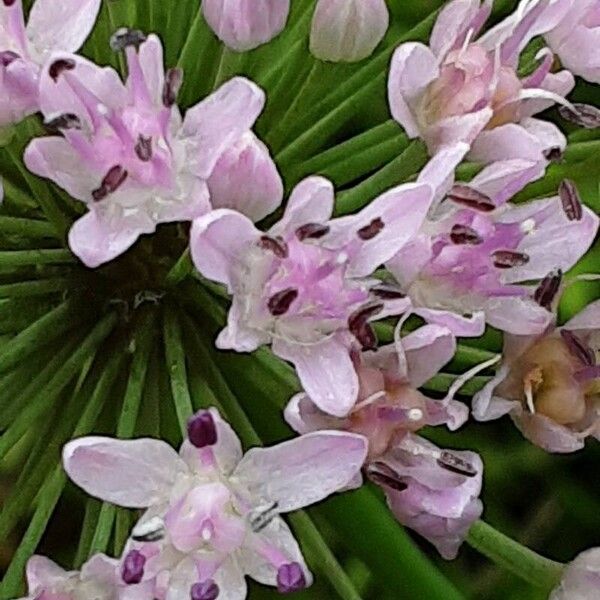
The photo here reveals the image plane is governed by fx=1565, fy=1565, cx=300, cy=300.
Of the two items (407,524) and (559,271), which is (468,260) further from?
(407,524)

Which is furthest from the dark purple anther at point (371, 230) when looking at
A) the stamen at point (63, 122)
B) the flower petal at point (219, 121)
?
the stamen at point (63, 122)

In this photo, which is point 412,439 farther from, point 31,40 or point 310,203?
point 31,40

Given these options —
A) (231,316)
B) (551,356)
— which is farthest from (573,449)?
(231,316)

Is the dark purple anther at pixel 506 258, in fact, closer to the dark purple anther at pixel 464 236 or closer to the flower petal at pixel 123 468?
the dark purple anther at pixel 464 236

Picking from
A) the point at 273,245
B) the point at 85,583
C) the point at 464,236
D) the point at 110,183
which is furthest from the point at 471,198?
the point at 85,583

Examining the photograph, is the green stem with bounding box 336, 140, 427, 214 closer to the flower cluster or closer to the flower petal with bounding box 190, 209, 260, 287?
the flower cluster

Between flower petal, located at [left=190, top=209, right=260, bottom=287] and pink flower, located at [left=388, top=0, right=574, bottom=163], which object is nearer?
flower petal, located at [left=190, top=209, right=260, bottom=287]

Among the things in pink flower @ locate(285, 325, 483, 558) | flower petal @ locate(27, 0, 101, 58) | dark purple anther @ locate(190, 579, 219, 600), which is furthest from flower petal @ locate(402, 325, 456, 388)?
flower petal @ locate(27, 0, 101, 58)
